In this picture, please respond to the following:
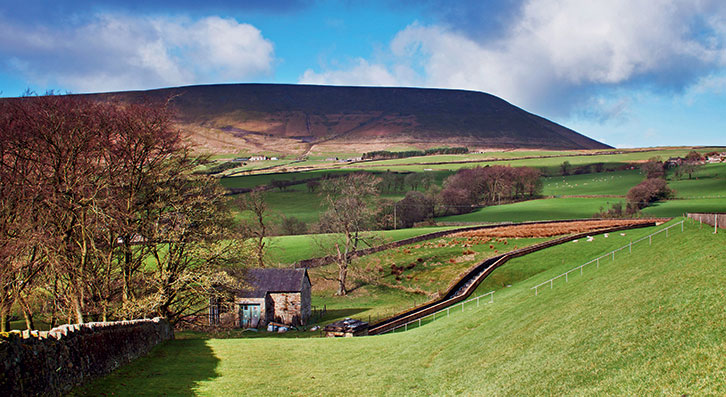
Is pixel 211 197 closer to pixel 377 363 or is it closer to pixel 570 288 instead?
pixel 377 363

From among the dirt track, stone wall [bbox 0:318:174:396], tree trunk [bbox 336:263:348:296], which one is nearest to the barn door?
tree trunk [bbox 336:263:348:296]

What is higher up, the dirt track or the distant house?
the distant house

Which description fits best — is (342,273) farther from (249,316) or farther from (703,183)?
(703,183)

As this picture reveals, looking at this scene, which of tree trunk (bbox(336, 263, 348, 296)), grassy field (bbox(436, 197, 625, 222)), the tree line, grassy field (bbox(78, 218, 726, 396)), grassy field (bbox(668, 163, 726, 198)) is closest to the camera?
grassy field (bbox(78, 218, 726, 396))

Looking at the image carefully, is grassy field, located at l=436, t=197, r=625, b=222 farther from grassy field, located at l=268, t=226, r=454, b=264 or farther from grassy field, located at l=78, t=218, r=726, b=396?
grassy field, located at l=78, t=218, r=726, b=396

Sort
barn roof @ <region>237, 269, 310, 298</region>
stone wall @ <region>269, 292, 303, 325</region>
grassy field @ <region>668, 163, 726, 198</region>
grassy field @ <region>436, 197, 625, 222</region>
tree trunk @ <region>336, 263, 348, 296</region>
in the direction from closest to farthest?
1. stone wall @ <region>269, 292, 303, 325</region>
2. barn roof @ <region>237, 269, 310, 298</region>
3. tree trunk @ <region>336, 263, 348, 296</region>
4. grassy field @ <region>436, 197, 625, 222</region>
5. grassy field @ <region>668, 163, 726, 198</region>

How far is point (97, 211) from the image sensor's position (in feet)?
84.5

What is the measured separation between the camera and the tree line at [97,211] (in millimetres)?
26219

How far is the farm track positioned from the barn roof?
1339 cm

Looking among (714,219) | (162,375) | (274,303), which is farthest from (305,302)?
(714,219)

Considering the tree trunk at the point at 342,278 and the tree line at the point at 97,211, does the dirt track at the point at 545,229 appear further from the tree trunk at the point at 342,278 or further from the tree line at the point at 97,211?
the tree line at the point at 97,211

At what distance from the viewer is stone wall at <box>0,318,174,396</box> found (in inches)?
458

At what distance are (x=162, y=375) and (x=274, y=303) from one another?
3586cm

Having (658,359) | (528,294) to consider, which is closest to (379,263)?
(528,294)
